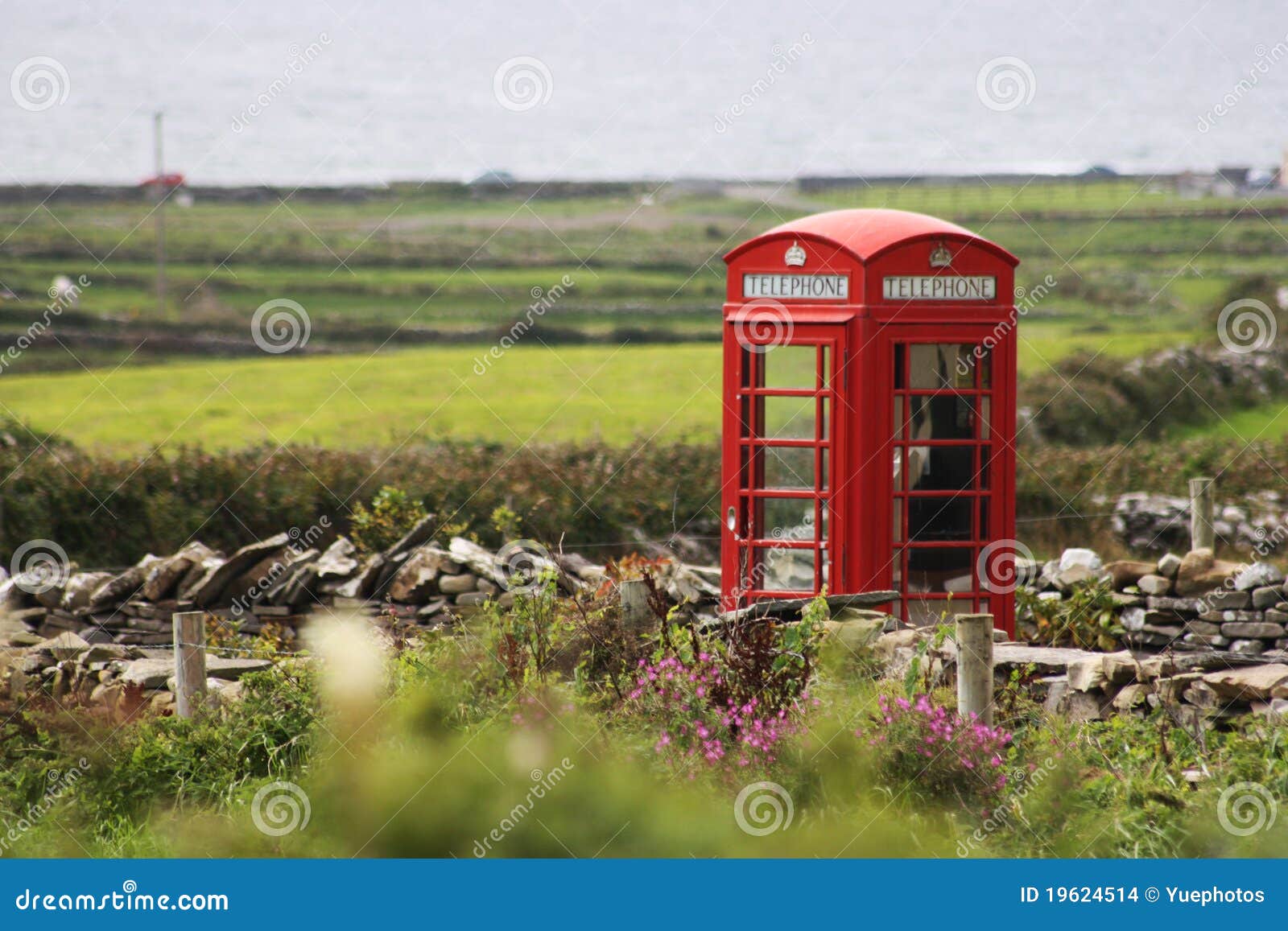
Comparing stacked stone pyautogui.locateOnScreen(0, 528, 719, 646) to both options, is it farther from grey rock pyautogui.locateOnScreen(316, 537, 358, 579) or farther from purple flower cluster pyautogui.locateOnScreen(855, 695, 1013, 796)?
purple flower cluster pyautogui.locateOnScreen(855, 695, 1013, 796)

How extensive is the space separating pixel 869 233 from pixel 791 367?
88cm

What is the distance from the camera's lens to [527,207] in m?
35.1

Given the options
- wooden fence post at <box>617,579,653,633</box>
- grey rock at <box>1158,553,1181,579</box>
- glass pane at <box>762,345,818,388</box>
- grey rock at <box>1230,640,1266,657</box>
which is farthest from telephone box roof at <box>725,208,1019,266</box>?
grey rock at <box>1230,640,1266,657</box>

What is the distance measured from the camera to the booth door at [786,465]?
7.42 m

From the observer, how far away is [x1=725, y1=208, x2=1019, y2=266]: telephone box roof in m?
7.24

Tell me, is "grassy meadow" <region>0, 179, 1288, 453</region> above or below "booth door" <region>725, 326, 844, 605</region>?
above

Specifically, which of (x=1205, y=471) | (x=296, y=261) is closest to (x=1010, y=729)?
(x=1205, y=471)

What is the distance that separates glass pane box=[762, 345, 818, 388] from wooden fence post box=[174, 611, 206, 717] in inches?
134

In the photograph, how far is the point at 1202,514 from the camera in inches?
347

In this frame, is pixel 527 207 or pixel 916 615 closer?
pixel 916 615

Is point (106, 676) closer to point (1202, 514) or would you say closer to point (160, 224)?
point (1202, 514)

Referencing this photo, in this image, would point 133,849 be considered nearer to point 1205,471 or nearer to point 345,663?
point 345,663

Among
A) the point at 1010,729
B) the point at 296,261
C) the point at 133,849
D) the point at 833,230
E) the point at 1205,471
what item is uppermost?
the point at 296,261

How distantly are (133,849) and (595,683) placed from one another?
2.18 meters
